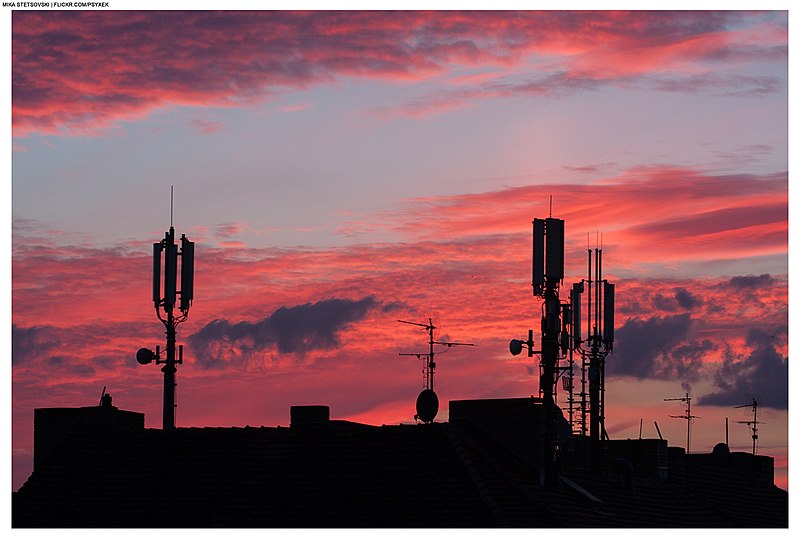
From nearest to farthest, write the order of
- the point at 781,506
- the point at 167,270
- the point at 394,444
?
the point at 394,444 → the point at 167,270 → the point at 781,506

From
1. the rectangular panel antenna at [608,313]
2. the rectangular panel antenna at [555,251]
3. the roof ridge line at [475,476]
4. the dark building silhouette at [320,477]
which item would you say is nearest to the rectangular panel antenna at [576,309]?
the rectangular panel antenna at [608,313]

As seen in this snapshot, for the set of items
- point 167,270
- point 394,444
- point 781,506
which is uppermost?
point 167,270

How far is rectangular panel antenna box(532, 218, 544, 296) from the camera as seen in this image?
175 ft

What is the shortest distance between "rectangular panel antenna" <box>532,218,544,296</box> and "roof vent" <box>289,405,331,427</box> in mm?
8018

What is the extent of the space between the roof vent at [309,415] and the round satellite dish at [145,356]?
1039 cm

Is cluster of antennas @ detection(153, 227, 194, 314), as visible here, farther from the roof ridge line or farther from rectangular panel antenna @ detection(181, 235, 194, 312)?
the roof ridge line

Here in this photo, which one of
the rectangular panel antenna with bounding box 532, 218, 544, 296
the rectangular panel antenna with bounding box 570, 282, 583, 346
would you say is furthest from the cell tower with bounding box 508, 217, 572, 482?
the rectangular panel antenna with bounding box 570, 282, 583, 346

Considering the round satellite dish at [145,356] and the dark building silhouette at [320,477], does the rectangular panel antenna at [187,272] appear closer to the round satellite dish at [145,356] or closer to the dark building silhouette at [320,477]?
the round satellite dish at [145,356]

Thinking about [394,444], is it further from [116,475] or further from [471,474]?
[116,475]

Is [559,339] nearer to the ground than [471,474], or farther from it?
farther from it

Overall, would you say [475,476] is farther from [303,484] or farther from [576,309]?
[576,309]

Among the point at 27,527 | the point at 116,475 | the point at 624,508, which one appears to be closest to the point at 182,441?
the point at 116,475

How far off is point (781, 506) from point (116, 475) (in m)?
30.5

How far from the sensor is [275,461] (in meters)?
50.8
